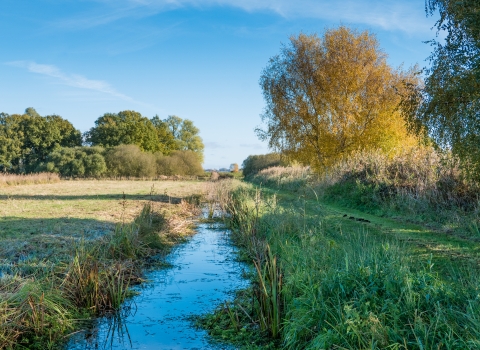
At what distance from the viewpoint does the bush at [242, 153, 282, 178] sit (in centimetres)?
5259

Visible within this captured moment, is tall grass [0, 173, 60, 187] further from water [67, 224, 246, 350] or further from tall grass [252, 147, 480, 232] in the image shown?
water [67, 224, 246, 350]

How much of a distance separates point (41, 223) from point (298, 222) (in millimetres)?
6945

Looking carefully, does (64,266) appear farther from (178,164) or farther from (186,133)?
(186,133)

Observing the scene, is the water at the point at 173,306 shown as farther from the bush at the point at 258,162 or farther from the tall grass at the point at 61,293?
the bush at the point at 258,162

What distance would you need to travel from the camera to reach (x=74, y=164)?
5200 centimetres

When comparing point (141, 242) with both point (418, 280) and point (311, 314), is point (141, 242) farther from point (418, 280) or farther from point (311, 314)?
→ point (418, 280)

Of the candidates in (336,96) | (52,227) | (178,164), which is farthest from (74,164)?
(52,227)

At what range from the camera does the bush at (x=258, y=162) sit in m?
52.6

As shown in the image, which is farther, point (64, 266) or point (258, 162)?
point (258, 162)

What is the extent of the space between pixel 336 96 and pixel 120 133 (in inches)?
1793

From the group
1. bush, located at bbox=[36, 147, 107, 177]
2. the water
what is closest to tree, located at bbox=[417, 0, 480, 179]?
the water

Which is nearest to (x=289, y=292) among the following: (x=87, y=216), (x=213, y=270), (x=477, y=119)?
(x=213, y=270)

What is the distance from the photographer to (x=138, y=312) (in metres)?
6.22

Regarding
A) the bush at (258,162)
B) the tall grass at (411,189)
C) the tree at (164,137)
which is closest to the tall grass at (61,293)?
the tall grass at (411,189)
